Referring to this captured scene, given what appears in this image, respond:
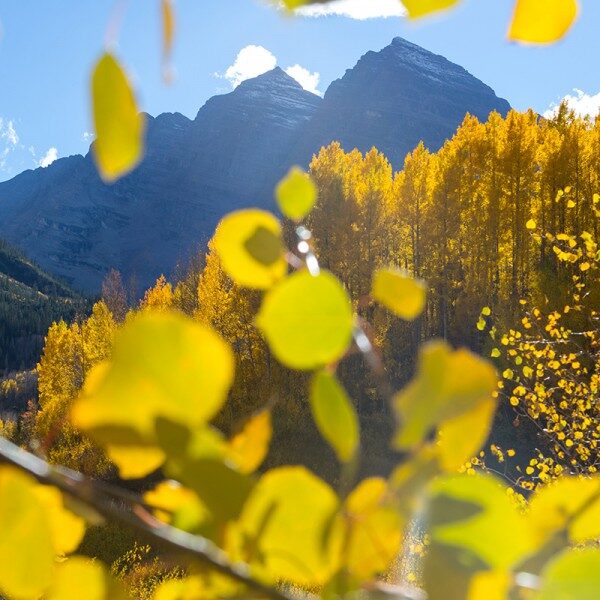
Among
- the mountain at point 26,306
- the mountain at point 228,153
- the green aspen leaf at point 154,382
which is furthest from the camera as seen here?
the mountain at point 228,153

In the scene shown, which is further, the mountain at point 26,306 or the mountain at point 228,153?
the mountain at point 228,153

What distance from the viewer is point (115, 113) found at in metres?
0.13

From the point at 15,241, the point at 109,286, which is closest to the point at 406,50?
the point at 15,241

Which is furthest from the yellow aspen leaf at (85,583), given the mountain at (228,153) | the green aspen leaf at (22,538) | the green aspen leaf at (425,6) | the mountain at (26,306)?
the mountain at (228,153)

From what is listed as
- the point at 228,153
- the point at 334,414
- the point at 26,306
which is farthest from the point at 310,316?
the point at 228,153

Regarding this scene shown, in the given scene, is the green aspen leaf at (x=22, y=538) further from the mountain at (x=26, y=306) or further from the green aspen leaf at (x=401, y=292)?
Answer: the mountain at (x=26, y=306)

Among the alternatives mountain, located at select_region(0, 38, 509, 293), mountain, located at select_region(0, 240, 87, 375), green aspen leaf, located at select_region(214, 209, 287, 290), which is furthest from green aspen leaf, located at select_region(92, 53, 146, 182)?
mountain, located at select_region(0, 38, 509, 293)

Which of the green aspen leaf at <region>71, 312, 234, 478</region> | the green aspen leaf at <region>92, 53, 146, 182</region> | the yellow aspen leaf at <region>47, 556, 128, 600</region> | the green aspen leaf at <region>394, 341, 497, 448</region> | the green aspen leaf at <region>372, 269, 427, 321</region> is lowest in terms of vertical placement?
the yellow aspen leaf at <region>47, 556, 128, 600</region>

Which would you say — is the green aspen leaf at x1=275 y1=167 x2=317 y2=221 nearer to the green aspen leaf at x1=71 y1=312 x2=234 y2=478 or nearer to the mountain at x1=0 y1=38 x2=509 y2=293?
the green aspen leaf at x1=71 y1=312 x2=234 y2=478

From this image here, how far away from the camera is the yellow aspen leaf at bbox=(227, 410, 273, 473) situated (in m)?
0.14

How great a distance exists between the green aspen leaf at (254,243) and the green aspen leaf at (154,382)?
0.17 ft

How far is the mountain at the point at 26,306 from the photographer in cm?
3278

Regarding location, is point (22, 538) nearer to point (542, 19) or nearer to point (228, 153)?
point (542, 19)

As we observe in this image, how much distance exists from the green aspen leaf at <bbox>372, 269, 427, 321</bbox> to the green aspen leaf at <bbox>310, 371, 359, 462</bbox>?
3cm
